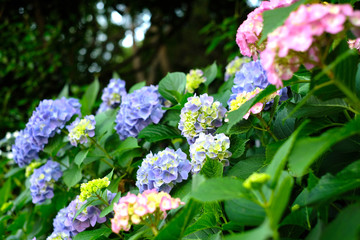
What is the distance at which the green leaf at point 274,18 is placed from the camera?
81cm

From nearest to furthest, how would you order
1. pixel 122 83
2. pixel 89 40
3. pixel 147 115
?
pixel 147 115 → pixel 122 83 → pixel 89 40

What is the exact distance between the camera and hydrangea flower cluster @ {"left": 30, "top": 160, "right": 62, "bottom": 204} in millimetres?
1820

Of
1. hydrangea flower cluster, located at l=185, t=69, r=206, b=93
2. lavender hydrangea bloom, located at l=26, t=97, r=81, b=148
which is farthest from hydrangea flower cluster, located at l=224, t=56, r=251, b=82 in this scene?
lavender hydrangea bloom, located at l=26, t=97, r=81, b=148

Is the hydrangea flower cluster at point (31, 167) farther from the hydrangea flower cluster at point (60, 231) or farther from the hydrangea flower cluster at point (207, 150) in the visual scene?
the hydrangea flower cluster at point (207, 150)

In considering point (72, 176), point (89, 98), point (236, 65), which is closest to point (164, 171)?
point (72, 176)

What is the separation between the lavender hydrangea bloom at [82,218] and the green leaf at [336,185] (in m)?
0.80

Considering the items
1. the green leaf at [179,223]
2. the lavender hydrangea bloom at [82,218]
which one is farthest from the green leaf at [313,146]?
the lavender hydrangea bloom at [82,218]

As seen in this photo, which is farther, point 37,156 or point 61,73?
point 61,73

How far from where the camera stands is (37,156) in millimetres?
1948

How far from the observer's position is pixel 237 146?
4.19 feet

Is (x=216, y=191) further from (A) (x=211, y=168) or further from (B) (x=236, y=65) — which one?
(B) (x=236, y=65)

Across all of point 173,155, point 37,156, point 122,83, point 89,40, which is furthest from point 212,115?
point 89,40

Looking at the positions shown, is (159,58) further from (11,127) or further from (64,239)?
(64,239)

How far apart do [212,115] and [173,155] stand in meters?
0.21
